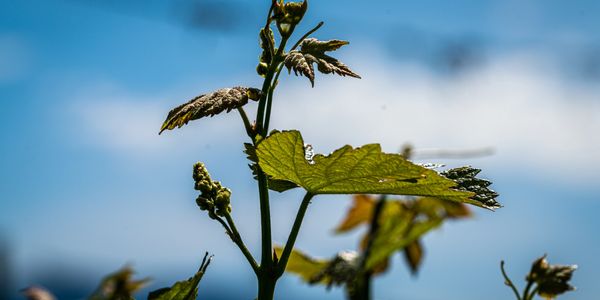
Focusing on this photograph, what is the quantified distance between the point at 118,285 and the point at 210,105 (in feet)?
3.02

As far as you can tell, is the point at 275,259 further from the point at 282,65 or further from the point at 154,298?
the point at 282,65

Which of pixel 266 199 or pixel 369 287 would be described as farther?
pixel 266 199

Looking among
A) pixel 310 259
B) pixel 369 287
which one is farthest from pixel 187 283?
pixel 369 287

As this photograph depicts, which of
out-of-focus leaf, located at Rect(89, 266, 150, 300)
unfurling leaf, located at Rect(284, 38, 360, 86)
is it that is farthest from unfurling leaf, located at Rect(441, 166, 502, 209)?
out-of-focus leaf, located at Rect(89, 266, 150, 300)

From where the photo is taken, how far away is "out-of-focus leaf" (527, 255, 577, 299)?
4.67 ft

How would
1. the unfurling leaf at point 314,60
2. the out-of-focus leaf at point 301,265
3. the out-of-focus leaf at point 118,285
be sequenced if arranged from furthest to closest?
the unfurling leaf at point 314,60
the out-of-focus leaf at point 301,265
the out-of-focus leaf at point 118,285

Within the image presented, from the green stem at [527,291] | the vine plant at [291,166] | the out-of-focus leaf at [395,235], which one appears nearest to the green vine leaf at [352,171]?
the vine plant at [291,166]

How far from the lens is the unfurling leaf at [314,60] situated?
5.21 ft

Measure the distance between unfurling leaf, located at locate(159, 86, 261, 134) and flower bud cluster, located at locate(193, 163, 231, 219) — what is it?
0.15m

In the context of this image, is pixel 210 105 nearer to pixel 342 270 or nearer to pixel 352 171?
pixel 352 171

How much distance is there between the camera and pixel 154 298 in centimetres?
132

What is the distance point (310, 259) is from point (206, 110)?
0.45 meters

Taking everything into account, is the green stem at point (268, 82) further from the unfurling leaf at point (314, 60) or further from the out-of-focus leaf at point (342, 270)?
the out-of-focus leaf at point (342, 270)

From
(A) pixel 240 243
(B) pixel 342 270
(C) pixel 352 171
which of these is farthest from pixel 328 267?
(C) pixel 352 171
